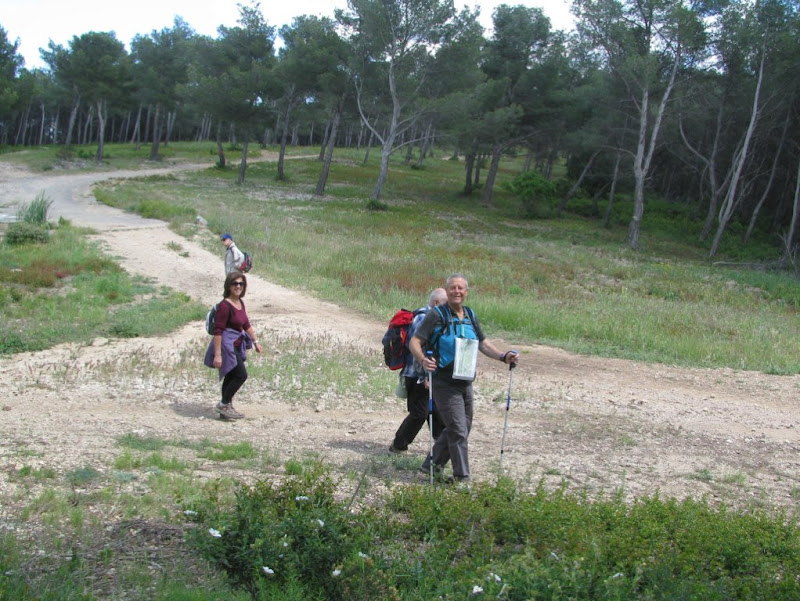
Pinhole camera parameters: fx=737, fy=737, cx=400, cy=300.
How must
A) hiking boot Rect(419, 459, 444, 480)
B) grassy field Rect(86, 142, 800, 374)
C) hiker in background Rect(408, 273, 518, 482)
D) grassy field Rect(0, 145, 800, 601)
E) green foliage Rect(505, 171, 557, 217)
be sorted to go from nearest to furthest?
1. grassy field Rect(0, 145, 800, 601)
2. hiker in background Rect(408, 273, 518, 482)
3. hiking boot Rect(419, 459, 444, 480)
4. grassy field Rect(86, 142, 800, 374)
5. green foliage Rect(505, 171, 557, 217)

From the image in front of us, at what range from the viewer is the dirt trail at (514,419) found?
734 cm

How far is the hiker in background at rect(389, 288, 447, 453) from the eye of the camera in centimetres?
688

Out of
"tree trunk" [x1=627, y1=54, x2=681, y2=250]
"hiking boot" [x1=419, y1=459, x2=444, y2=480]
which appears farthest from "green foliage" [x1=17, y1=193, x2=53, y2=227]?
"tree trunk" [x1=627, y1=54, x2=681, y2=250]

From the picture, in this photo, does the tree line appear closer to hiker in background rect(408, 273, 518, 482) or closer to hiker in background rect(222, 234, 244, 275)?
hiker in background rect(222, 234, 244, 275)

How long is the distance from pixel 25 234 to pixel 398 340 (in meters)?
16.6

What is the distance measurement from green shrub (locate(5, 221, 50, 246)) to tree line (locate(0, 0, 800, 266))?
21763 mm

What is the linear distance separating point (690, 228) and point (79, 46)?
4575 cm

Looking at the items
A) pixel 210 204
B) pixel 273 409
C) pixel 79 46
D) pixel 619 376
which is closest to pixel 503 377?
pixel 619 376

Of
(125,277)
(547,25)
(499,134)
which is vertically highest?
(547,25)

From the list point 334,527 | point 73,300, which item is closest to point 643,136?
point 73,300

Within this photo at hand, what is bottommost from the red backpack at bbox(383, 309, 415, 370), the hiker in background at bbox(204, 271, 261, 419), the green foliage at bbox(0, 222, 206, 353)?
the green foliage at bbox(0, 222, 206, 353)

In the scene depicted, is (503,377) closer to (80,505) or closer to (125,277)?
(80,505)

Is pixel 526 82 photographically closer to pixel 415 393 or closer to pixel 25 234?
pixel 25 234

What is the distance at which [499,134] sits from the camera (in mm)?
44000
